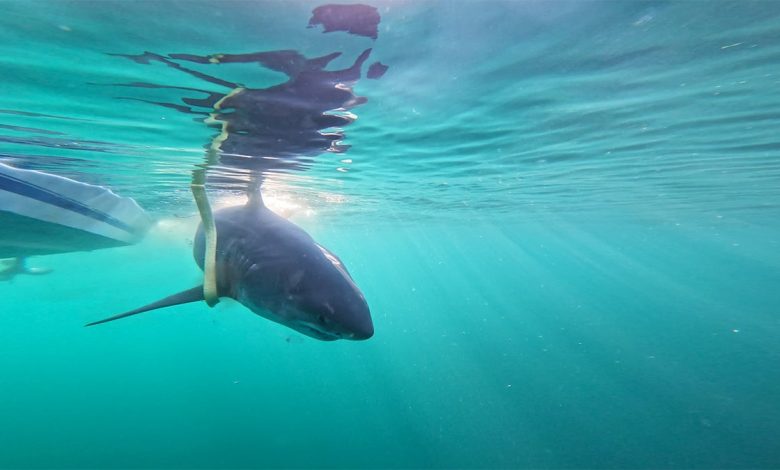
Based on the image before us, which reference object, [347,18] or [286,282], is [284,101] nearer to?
[347,18]

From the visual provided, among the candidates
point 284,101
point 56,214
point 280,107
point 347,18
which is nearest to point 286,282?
point 347,18

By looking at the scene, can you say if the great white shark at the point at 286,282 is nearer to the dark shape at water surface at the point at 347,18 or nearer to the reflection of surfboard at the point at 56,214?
the dark shape at water surface at the point at 347,18

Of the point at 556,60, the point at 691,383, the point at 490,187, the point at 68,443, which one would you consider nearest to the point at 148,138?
the point at 556,60

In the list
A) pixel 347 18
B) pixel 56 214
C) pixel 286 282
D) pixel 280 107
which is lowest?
pixel 56 214

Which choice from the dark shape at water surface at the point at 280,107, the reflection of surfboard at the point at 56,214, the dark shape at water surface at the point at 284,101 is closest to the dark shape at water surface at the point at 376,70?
the dark shape at water surface at the point at 284,101

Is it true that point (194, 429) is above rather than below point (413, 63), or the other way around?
below

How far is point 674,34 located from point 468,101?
10.7ft

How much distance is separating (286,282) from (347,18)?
3076 millimetres

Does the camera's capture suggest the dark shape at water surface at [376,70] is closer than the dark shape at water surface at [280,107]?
No

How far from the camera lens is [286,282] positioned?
3072mm

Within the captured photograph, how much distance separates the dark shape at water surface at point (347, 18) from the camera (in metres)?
4.07

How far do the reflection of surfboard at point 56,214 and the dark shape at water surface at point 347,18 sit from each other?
575 cm

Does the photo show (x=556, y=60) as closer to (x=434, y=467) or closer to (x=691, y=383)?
(x=434, y=467)

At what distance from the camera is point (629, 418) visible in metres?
15.8
